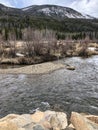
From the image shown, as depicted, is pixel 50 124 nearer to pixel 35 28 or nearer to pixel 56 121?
pixel 56 121

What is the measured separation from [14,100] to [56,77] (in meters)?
11.0

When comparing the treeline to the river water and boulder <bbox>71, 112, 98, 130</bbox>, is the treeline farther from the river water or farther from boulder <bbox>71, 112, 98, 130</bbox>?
boulder <bbox>71, 112, 98, 130</bbox>

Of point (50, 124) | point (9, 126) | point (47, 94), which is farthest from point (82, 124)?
point (47, 94)

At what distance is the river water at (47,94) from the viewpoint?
16906 millimetres

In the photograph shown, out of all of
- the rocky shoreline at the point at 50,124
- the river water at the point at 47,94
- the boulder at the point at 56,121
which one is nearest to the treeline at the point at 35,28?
the river water at the point at 47,94

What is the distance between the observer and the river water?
1691 cm

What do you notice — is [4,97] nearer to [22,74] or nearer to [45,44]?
[22,74]

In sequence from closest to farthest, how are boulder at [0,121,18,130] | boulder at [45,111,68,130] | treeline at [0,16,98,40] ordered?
boulder at [0,121,18,130] → boulder at [45,111,68,130] → treeline at [0,16,98,40]

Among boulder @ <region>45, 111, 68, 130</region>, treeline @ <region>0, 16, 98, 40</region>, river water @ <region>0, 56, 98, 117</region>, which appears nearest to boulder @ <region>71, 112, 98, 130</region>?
boulder @ <region>45, 111, 68, 130</region>

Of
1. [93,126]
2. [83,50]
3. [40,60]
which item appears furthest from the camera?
[83,50]

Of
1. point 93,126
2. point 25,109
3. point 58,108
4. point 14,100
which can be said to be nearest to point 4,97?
point 14,100

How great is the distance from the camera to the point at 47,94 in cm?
2080

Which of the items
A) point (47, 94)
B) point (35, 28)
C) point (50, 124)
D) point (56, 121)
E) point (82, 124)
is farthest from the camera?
point (35, 28)

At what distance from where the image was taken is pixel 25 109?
16.6 meters
